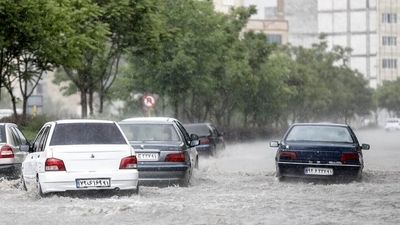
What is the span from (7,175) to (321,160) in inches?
255

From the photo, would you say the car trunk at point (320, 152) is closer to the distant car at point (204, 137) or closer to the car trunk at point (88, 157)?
the car trunk at point (88, 157)

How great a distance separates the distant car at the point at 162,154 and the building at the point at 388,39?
126 meters

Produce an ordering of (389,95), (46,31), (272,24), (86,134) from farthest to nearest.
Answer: (272,24) < (389,95) < (46,31) < (86,134)

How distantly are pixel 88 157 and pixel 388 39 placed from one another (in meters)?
133

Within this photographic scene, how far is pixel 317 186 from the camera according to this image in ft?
67.3

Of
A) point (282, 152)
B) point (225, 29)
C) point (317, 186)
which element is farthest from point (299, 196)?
point (225, 29)

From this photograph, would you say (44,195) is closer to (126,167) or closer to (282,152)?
(126,167)

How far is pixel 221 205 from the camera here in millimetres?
15641

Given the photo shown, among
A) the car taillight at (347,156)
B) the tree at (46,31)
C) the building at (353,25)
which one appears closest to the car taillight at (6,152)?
the car taillight at (347,156)

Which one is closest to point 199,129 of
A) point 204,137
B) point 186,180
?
point 204,137

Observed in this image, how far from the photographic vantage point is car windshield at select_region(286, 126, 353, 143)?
22.5 m

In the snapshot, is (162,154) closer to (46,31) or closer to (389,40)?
(46,31)

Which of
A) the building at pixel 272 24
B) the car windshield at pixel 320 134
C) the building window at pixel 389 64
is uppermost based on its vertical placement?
the building at pixel 272 24

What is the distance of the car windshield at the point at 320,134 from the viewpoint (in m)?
22.5
